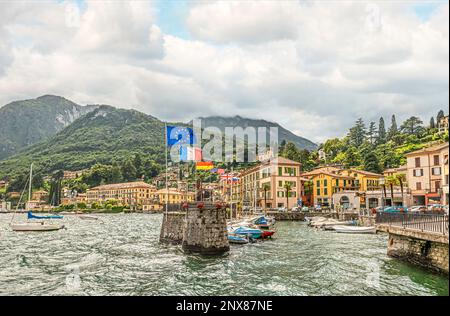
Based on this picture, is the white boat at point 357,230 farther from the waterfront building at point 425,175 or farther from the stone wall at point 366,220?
the waterfront building at point 425,175

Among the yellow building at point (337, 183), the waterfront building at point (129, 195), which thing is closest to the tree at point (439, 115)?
the yellow building at point (337, 183)

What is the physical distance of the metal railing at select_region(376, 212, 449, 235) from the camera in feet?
65.8

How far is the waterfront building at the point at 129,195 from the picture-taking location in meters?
175

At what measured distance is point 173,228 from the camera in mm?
35438

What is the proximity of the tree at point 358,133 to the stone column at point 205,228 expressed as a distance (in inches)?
6198

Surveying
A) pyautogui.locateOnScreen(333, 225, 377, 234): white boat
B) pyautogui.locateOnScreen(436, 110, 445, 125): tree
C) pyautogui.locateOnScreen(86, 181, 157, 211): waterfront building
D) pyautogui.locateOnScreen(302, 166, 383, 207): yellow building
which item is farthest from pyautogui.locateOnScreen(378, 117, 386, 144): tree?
pyautogui.locateOnScreen(333, 225, 377, 234): white boat

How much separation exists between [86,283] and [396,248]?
20.6 m

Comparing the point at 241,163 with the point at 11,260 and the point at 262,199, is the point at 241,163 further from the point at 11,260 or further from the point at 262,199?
the point at 11,260

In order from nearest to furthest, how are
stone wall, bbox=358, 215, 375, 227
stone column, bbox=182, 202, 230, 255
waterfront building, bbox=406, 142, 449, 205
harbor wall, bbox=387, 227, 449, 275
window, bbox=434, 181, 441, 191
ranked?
1. harbor wall, bbox=387, 227, 449, 275
2. stone column, bbox=182, 202, 230, 255
3. stone wall, bbox=358, 215, 375, 227
4. window, bbox=434, 181, 441, 191
5. waterfront building, bbox=406, 142, 449, 205

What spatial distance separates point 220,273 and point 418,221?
13140mm

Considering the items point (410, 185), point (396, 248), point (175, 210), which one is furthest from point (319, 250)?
point (410, 185)

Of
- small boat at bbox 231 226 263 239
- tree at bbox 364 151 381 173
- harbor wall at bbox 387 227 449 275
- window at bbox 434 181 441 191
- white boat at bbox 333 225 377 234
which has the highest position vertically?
tree at bbox 364 151 381 173

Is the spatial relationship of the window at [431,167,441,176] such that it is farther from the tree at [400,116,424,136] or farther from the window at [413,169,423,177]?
the tree at [400,116,424,136]

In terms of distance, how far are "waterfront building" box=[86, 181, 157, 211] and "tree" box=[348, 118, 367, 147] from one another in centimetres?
9957
